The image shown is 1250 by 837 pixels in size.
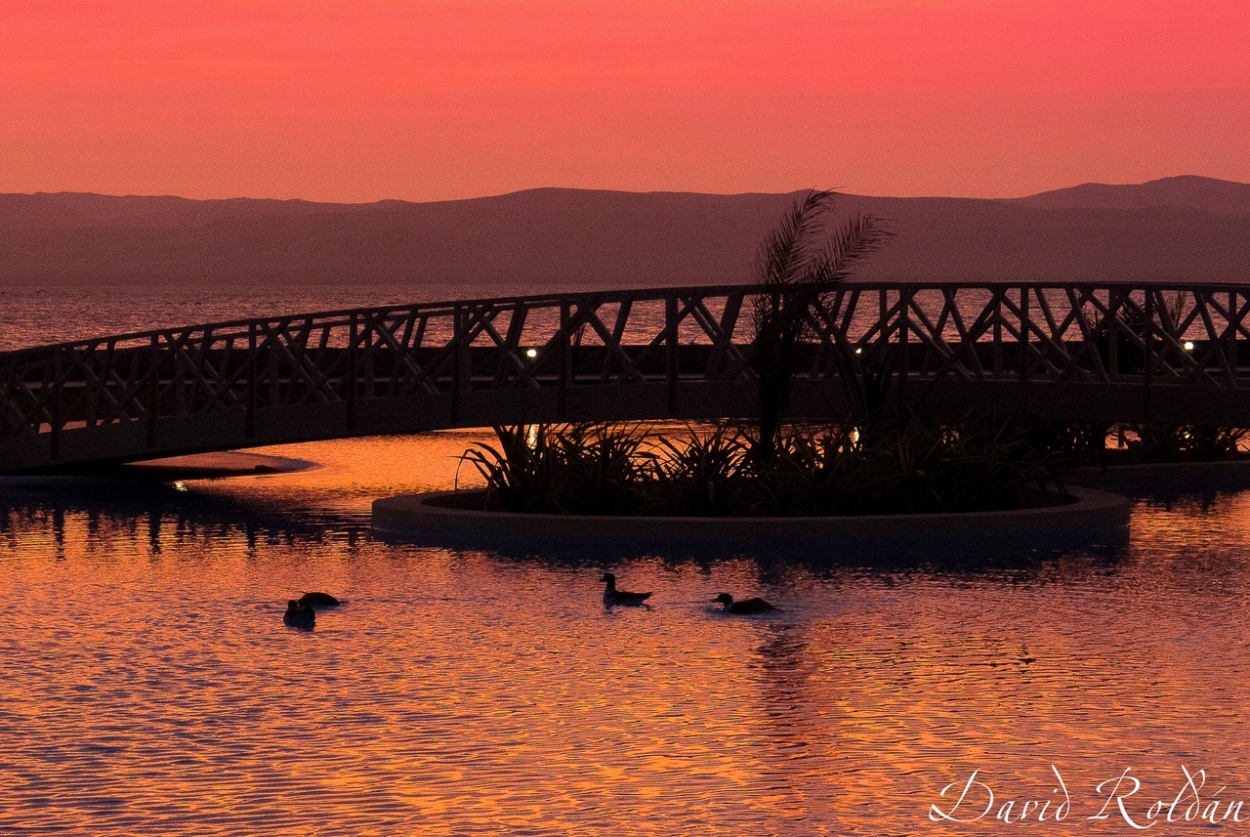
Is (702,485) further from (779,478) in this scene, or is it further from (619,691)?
(619,691)

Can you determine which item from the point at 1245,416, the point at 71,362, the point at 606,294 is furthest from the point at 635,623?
the point at 71,362

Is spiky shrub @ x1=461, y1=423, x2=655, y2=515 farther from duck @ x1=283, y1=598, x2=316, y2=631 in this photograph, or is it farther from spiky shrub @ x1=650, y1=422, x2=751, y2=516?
duck @ x1=283, y1=598, x2=316, y2=631

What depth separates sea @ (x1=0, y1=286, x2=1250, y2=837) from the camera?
832cm

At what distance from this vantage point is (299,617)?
13.2 m

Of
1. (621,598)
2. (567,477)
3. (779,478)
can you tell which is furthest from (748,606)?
(567,477)

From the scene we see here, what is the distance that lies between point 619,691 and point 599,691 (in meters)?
0.10

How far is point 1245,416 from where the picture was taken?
22281 mm

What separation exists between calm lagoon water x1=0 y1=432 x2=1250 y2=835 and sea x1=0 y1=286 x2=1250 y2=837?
27mm

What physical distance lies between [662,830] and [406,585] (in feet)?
24.4

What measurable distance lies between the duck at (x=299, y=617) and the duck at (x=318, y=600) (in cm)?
31

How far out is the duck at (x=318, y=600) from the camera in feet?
44.9
